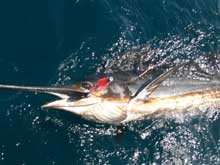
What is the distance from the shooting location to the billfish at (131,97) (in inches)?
300

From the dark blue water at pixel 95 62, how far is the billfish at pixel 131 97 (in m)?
0.22

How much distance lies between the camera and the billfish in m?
7.63

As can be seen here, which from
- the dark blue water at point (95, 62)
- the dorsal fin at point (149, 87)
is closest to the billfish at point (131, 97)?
the dorsal fin at point (149, 87)

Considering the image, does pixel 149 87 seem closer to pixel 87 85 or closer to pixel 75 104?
pixel 87 85

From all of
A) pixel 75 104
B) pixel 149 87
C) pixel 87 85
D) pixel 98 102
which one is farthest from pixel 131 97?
pixel 75 104

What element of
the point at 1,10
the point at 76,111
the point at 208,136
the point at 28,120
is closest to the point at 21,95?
the point at 28,120

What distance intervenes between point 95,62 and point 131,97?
918 millimetres

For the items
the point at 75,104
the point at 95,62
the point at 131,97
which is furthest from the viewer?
the point at 95,62

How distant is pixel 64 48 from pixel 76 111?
56.7 inches

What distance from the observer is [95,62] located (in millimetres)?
8672

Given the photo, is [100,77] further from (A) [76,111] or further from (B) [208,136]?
(B) [208,136]

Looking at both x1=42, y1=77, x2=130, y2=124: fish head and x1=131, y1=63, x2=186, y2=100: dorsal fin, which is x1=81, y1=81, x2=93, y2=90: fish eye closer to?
x1=42, y1=77, x2=130, y2=124: fish head

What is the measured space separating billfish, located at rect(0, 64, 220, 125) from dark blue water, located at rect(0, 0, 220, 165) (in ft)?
0.72

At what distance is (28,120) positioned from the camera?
7.93m
